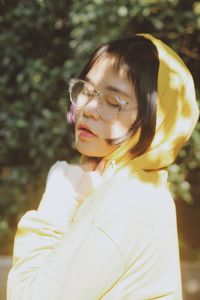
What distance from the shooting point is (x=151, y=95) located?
1754mm

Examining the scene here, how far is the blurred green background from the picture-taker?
13.4ft

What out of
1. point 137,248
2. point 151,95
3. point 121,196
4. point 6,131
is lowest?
point 6,131

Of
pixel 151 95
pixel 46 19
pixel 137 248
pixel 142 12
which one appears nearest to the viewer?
pixel 137 248

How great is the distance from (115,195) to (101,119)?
0.27 meters

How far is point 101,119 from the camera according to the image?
5.82 ft

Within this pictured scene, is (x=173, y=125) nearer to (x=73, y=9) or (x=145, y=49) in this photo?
(x=145, y=49)

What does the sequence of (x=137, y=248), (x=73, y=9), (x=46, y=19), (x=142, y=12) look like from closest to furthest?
(x=137, y=248) → (x=142, y=12) → (x=73, y=9) → (x=46, y=19)

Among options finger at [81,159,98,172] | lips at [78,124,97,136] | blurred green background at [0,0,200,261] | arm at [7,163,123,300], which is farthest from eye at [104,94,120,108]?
blurred green background at [0,0,200,261]

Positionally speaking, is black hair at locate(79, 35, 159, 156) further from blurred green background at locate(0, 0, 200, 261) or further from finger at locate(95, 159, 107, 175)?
blurred green background at locate(0, 0, 200, 261)

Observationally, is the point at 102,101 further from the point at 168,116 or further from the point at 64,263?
the point at 64,263

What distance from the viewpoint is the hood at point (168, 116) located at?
1.78 m

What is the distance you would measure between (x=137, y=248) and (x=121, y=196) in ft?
0.49

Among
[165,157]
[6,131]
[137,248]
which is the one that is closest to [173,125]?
[165,157]

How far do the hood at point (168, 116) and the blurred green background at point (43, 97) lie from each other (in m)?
2.11
